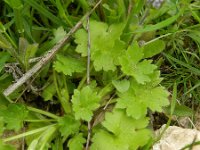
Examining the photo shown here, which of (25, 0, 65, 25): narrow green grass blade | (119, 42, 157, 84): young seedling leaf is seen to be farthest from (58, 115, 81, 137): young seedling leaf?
(25, 0, 65, 25): narrow green grass blade

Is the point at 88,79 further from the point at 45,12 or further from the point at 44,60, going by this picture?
the point at 45,12

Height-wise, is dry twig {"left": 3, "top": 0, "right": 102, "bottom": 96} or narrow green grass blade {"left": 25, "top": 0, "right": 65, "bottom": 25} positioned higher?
Answer: narrow green grass blade {"left": 25, "top": 0, "right": 65, "bottom": 25}

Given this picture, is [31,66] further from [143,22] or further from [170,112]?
[170,112]

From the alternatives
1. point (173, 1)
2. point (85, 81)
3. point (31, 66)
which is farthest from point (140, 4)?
point (31, 66)

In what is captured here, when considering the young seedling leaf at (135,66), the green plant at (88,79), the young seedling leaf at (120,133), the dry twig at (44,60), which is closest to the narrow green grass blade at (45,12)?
the green plant at (88,79)

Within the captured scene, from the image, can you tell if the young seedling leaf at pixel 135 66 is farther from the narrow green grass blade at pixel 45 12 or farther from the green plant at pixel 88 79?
the narrow green grass blade at pixel 45 12

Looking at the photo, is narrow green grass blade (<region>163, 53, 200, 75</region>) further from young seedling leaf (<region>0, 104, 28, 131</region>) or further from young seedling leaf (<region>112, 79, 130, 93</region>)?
young seedling leaf (<region>0, 104, 28, 131</region>)

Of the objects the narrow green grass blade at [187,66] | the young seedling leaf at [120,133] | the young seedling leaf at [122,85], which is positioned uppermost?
the young seedling leaf at [122,85]

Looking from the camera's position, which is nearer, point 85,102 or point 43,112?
point 85,102

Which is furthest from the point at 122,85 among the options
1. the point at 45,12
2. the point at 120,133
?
the point at 45,12
